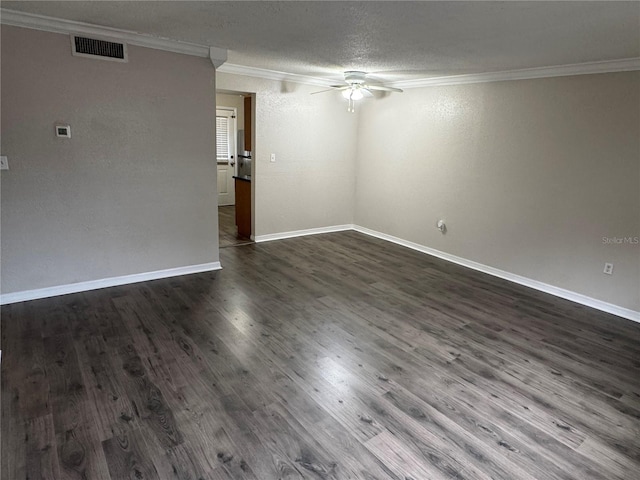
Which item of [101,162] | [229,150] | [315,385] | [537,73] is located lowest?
[315,385]

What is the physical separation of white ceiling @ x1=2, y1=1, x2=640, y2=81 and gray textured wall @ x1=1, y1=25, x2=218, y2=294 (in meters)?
0.45

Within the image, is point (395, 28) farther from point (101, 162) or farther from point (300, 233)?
point (300, 233)

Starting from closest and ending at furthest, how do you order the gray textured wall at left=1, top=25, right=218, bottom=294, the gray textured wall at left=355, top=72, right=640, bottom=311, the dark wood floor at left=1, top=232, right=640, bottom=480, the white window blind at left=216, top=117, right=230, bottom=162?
1. the dark wood floor at left=1, top=232, right=640, bottom=480
2. the gray textured wall at left=1, top=25, right=218, bottom=294
3. the gray textured wall at left=355, top=72, right=640, bottom=311
4. the white window blind at left=216, top=117, right=230, bottom=162

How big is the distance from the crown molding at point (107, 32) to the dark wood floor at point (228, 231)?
8.37 ft

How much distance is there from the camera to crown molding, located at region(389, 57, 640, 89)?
11.4ft

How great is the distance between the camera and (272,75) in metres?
5.29

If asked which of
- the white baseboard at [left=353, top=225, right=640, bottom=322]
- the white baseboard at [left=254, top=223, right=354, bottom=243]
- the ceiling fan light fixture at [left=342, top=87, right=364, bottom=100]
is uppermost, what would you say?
the ceiling fan light fixture at [left=342, top=87, right=364, bottom=100]

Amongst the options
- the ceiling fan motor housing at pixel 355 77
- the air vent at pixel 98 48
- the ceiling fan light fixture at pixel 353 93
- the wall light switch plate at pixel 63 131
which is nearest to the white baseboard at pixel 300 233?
the ceiling fan light fixture at pixel 353 93

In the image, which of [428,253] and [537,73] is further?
[428,253]

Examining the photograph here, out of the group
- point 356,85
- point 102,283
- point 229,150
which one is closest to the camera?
point 102,283

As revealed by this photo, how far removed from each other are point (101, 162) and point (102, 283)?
1202 millimetres

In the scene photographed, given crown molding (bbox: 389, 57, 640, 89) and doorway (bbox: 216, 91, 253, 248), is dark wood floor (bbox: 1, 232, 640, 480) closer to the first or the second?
crown molding (bbox: 389, 57, 640, 89)

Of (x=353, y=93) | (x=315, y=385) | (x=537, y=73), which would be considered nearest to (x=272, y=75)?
(x=353, y=93)

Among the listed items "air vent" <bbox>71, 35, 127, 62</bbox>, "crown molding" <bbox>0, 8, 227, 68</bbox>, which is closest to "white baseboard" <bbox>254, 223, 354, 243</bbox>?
"crown molding" <bbox>0, 8, 227, 68</bbox>
